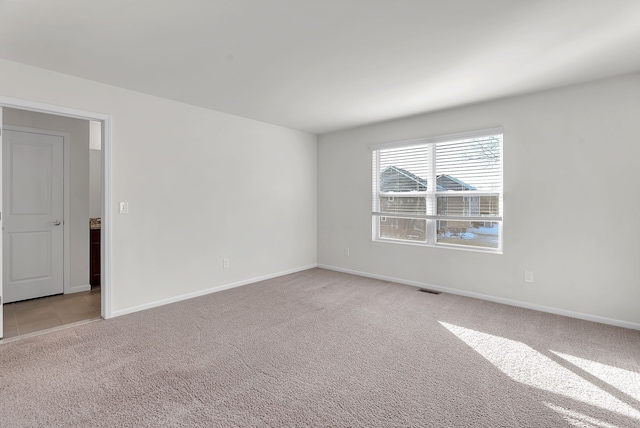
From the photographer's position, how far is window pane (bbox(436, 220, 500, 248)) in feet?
12.8

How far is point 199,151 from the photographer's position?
4027 millimetres

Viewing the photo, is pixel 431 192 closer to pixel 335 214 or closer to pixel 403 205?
pixel 403 205

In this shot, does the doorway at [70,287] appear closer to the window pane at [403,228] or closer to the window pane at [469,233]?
the window pane at [403,228]

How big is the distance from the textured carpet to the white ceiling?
249 centimetres

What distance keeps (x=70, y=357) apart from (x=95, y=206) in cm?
376

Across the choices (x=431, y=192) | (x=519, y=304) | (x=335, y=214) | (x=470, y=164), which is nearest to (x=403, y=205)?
(x=431, y=192)

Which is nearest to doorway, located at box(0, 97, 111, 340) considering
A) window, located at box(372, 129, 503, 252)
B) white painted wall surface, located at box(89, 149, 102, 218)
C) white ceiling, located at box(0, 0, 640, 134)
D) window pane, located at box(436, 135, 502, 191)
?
white ceiling, located at box(0, 0, 640, 134)

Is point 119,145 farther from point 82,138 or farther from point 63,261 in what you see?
point 63,261

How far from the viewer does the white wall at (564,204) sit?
9.94 feet

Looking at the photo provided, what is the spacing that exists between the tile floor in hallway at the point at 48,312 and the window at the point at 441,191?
4.00 meters

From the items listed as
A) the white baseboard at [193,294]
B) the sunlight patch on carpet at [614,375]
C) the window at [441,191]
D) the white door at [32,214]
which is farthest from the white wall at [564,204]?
the white door at [32,214]

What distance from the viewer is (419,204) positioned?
4.56 meters

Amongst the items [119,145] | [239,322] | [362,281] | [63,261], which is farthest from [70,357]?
[362,281]

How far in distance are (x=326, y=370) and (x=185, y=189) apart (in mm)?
2815
